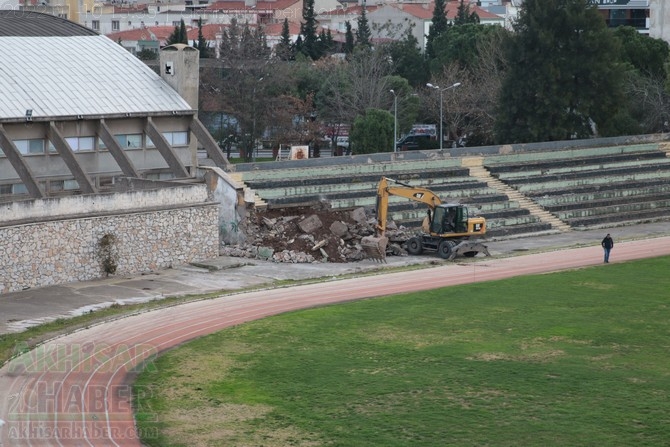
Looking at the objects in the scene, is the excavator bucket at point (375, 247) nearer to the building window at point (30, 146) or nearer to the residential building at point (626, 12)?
the building window at point (30, 146)

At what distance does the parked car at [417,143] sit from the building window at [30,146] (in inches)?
1806

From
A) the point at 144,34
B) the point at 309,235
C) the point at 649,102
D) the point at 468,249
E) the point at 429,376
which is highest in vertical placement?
the point at 144,34

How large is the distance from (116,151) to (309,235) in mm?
8663

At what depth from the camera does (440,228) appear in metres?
55.3

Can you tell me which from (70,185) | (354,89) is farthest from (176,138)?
(354,89)

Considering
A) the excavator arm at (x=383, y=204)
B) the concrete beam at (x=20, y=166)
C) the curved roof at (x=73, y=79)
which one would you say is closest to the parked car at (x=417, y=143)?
the curved roof at (x=73, y=79)

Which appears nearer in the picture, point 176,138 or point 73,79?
point 73,79

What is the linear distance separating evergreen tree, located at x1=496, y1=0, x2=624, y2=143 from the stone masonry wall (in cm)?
3157

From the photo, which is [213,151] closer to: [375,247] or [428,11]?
[375,247]

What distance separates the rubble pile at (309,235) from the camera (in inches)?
2105

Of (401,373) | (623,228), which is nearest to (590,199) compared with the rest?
(623,228)

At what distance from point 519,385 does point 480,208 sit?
29.9 metres

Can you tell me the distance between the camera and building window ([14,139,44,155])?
177 feet

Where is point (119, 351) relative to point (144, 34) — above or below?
below
